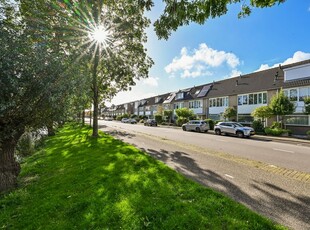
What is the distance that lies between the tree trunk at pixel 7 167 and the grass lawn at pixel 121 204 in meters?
0.44

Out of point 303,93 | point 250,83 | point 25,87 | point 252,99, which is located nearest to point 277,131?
point 303,93

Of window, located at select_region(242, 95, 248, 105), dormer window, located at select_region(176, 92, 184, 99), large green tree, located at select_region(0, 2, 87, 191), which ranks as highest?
dormer window, located at select_region(176, 92, 184, 99)

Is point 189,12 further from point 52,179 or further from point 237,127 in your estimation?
point 237,127

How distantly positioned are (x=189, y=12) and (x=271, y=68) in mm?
30433

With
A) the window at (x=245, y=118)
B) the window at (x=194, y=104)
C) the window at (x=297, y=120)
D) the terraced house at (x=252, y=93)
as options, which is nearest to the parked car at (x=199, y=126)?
the window at (x=245, y=118)

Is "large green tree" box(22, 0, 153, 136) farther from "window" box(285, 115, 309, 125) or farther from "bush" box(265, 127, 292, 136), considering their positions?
"window" box(285, 115, 309, 125)

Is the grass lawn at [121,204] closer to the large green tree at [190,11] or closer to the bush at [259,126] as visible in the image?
the large green tree at [190,11]

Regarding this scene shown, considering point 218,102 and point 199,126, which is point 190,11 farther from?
point 218,102

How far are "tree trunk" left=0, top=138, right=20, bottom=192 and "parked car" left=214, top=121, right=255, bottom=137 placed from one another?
67.2 ft

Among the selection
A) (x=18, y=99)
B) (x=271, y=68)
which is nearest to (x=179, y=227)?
(x=18, y=99)

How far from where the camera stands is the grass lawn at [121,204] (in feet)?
11.9

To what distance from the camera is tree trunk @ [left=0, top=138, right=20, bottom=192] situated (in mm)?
6016

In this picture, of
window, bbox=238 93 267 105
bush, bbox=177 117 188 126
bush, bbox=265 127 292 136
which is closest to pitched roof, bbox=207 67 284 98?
window, bbox=238 93 267 105

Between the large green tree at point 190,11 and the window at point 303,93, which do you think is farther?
the window at point 303,93
